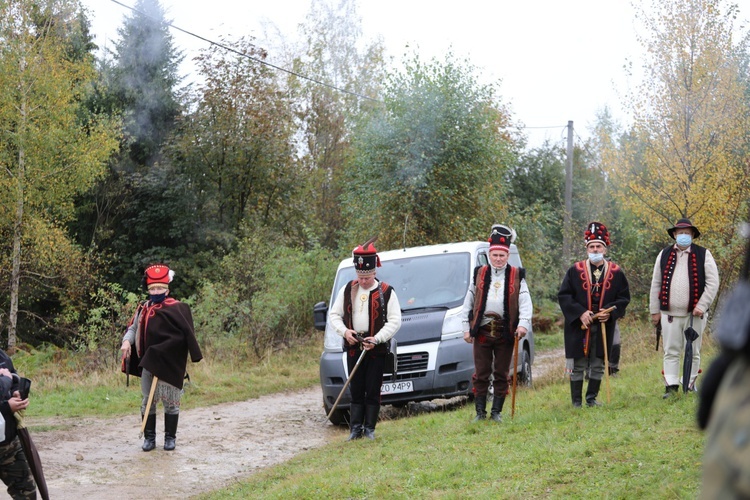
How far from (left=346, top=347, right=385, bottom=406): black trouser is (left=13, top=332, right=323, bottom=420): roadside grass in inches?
190

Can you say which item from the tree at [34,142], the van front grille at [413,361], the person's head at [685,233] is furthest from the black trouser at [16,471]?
the tree at [34,142]

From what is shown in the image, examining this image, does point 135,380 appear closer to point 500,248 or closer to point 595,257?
point 500,248

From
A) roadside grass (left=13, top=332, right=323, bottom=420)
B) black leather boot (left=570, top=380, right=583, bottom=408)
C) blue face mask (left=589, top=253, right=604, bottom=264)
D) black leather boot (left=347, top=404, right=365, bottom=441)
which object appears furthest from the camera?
roadside grass (left=13, top=332, right=323, bottom=420)

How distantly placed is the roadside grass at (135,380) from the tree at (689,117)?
9.88 meters

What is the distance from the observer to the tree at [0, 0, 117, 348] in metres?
22.7

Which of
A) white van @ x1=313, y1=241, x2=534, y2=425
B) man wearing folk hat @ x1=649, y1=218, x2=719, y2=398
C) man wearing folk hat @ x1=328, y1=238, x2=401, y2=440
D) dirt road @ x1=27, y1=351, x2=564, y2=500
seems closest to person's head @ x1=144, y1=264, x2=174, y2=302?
dirt road @ x1=27, y1=351, x2=564, y2=500

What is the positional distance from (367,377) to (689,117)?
16295mm

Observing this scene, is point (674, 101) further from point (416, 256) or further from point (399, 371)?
point (399, 371)

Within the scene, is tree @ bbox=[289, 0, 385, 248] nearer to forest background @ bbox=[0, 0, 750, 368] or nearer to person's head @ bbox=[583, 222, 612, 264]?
forest background @ bbox=[0, 0, 750, 368]

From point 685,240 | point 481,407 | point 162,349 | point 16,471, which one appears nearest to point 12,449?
point 16,471

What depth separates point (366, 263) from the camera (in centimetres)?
972

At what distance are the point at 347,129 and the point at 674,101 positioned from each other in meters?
18.1

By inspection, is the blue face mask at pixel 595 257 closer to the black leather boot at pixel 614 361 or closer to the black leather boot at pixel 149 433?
the black leather boot at pixel 614 361

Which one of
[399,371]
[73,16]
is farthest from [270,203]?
[399,371]
